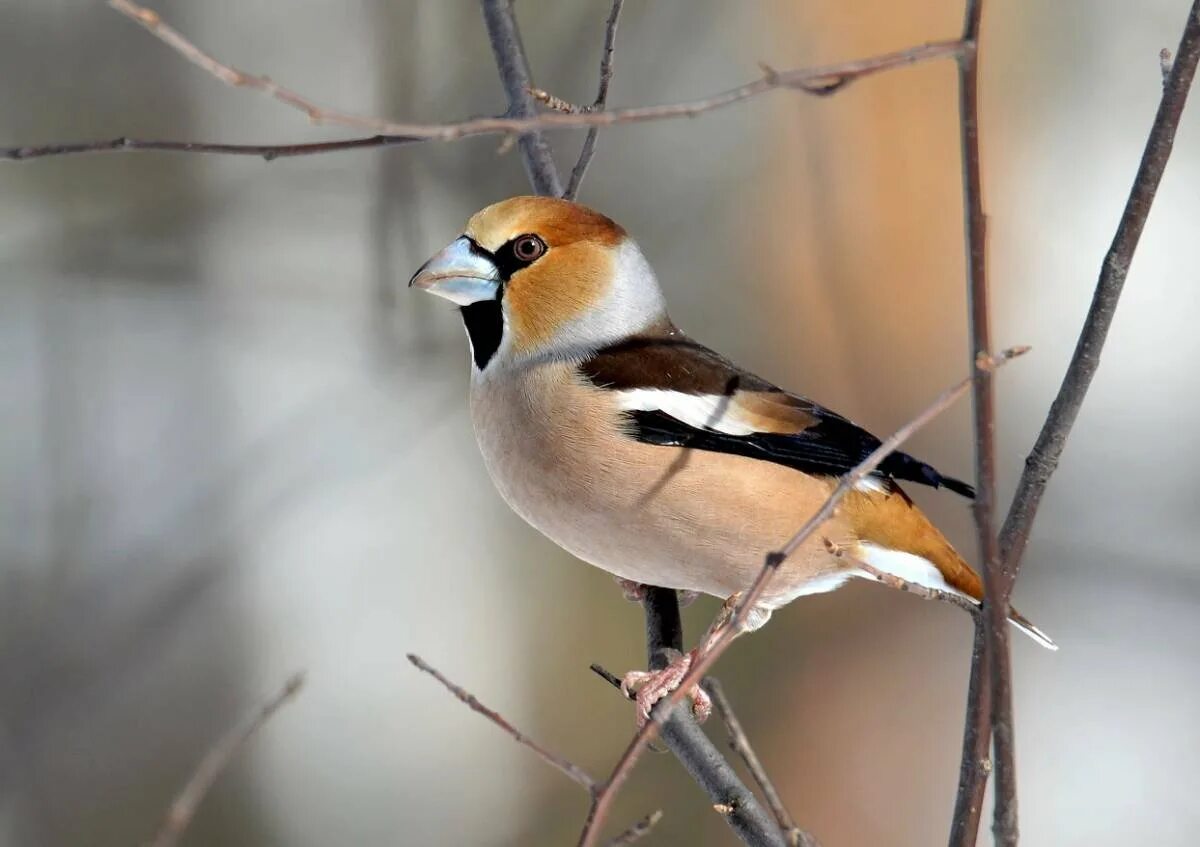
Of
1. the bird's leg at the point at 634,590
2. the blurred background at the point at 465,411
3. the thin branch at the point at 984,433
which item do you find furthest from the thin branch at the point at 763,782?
the blurred background at the point at 465,411

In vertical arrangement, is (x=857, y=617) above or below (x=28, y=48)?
below

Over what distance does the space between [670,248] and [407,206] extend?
911 mm

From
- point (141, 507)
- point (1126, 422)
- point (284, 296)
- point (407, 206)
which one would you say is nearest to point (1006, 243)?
point (1126, 422)

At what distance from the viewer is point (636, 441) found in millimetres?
2049

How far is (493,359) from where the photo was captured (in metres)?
2.21

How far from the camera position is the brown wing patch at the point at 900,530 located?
2.13 meters

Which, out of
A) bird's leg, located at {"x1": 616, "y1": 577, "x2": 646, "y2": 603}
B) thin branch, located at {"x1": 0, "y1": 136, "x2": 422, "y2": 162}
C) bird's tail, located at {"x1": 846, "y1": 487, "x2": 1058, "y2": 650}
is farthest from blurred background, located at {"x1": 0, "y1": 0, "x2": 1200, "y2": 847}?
thin branch, located at {"x1": 0, "y1": 136, "x2": 422, "y2": 162}

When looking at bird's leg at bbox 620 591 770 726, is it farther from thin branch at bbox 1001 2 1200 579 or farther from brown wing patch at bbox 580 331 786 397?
thin branch at bbox 1001 2 1200 579

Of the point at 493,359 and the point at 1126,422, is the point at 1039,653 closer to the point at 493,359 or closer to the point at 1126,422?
the point at 1126,422

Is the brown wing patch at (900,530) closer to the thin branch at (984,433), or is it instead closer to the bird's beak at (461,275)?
the bird's beak at (461,275)

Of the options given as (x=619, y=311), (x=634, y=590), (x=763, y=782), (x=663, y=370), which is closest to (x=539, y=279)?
(x=619, y=311)

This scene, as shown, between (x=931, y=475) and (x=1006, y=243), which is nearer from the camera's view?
(x=931, y=475)

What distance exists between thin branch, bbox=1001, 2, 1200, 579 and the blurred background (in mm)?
2415

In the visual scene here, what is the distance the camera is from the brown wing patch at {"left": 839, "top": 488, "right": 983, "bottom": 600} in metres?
2.13
